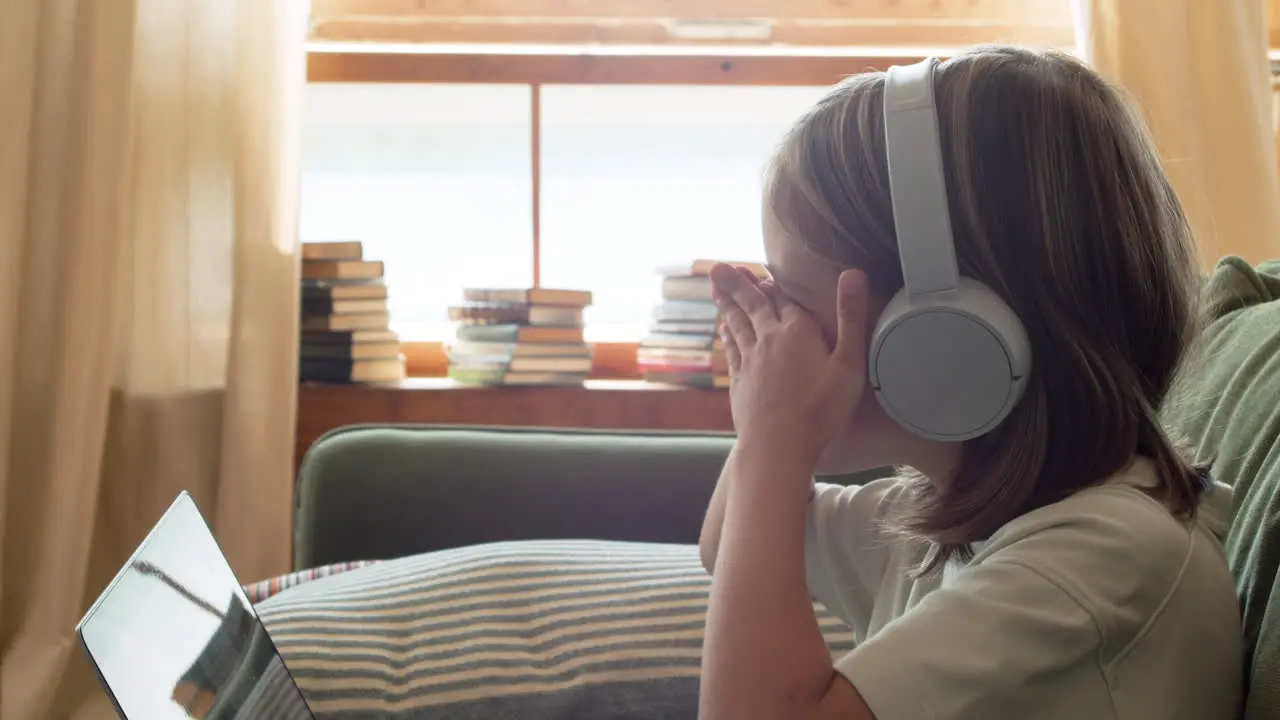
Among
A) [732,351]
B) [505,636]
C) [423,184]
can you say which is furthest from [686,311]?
[732,351]

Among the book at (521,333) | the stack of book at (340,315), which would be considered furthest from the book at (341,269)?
the book at (521,333)

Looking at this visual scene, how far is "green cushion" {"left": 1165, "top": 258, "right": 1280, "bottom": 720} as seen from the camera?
664mm

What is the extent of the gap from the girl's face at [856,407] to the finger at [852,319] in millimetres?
13

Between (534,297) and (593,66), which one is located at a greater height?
(593,66)

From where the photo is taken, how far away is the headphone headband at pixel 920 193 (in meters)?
0.65

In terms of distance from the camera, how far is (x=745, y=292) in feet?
2.57

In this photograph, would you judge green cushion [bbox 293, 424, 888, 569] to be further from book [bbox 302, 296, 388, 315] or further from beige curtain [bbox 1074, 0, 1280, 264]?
beige curtain [bbox 1074, 0, 1280, 264]

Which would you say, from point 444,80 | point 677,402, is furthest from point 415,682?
point 444,80

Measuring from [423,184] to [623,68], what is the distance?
530mm

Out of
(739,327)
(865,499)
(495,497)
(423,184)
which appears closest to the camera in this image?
(739,327)

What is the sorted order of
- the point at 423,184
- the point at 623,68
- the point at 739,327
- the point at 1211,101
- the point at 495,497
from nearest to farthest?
1. the point at 739,327
2. the point at 495,497
3. the point at 1211,101
4. the point at 623,68
5. the point at 423,184

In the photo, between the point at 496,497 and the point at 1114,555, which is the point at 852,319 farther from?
the point at 496,497

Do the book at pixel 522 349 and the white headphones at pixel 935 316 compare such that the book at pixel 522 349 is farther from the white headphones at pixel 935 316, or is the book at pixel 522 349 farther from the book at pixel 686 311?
the white headphones at pixel 935 316

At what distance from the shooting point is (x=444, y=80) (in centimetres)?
241
